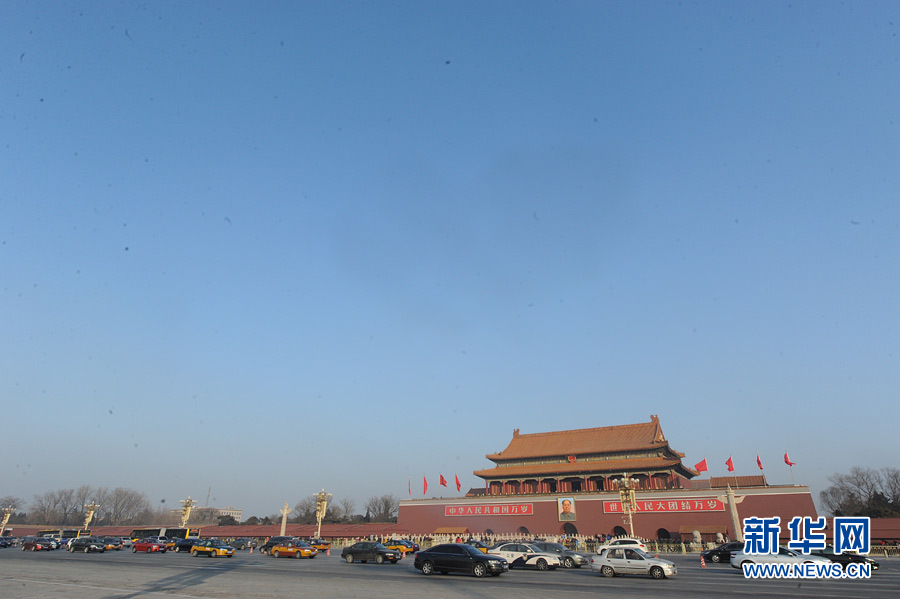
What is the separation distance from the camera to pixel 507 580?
17375 millimetres

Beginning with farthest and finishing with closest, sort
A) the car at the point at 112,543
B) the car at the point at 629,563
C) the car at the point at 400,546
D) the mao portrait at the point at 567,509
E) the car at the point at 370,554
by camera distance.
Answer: the mao portrait at the point at 567,509 → the car at the point at 112,543 → the car at the point at 400,546 → the car at the point at 370,554 → the car at the point at 629,563

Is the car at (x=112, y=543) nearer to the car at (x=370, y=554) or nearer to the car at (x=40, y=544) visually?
the car at (x=40, y=544)

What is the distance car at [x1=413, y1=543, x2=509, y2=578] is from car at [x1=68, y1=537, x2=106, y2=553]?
2813 centimetres

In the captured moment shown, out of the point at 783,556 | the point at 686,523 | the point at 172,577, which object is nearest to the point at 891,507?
the point at 686,523

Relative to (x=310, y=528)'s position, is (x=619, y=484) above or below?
above

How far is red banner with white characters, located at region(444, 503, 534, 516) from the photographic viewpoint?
48500 mm

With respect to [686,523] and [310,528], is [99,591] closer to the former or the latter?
[686,523]

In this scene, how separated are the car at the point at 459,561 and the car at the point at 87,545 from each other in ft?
92.3

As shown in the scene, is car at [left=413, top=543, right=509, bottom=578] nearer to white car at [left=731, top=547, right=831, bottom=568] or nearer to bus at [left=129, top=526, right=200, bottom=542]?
white car at [left=731, top=547, right=831, bottom=568]

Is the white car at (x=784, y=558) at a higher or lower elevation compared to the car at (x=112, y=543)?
higher

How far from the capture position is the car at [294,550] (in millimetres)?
30173

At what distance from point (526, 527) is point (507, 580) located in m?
32.8

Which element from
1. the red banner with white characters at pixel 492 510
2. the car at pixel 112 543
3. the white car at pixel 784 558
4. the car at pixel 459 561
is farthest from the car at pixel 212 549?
the white car at pixel 784 558

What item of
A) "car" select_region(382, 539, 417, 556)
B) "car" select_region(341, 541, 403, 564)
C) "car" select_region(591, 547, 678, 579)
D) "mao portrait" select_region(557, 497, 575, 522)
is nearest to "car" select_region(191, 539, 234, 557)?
"car" select_region(341, 541, 403, 564)
